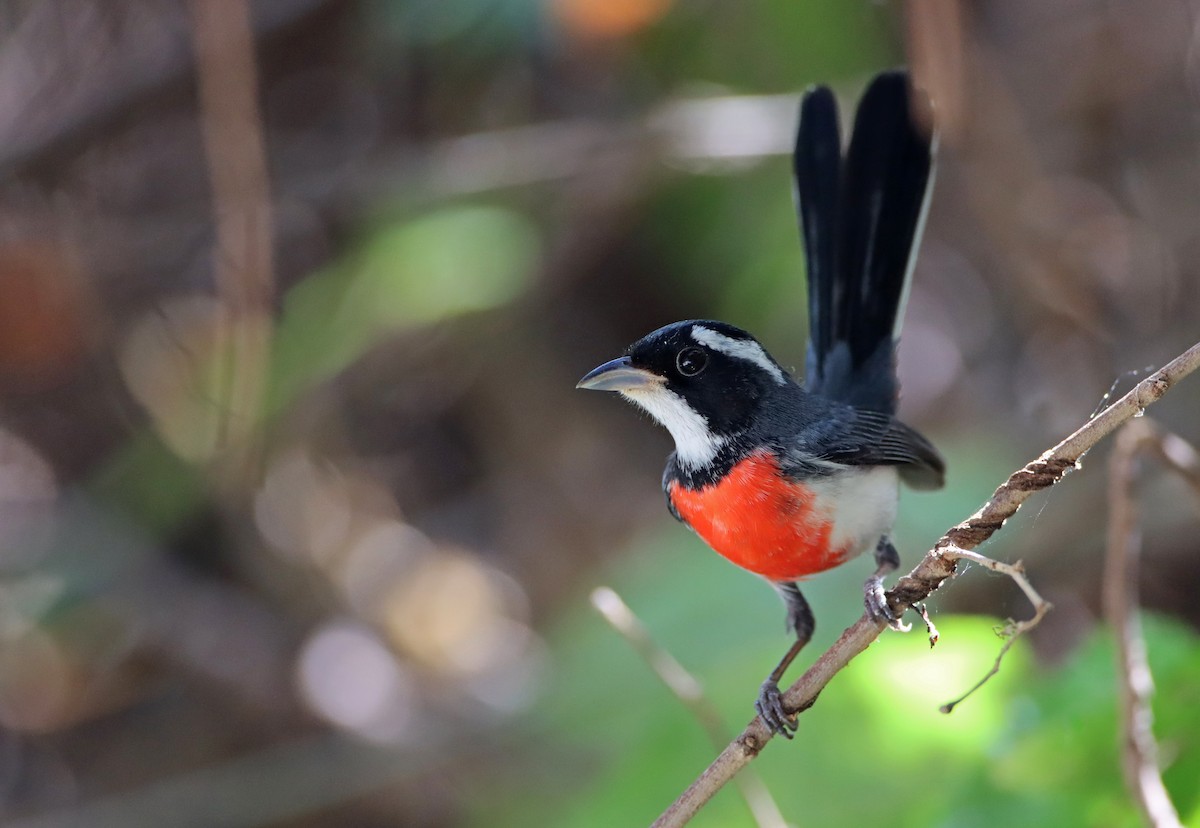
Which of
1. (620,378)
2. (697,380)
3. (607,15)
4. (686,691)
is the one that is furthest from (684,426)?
(607,15)

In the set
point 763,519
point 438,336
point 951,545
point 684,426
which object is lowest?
point 951,545

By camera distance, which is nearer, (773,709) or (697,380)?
(697,380)

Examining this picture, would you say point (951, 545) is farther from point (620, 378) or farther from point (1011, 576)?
point (620, 378)

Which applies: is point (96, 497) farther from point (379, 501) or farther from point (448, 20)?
point (448, 20)

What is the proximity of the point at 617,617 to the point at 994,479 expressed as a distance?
7.44ft

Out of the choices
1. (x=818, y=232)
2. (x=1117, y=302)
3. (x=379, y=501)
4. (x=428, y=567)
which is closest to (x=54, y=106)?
(x=379, y=501)

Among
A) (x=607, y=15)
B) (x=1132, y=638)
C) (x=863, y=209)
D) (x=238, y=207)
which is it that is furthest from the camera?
(x=607, y=15)

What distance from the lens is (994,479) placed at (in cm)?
438

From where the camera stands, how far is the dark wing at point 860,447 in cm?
256

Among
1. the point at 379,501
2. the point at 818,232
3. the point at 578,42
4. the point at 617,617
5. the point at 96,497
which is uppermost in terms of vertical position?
the point at 578,42

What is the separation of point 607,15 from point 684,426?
3222 millimetres

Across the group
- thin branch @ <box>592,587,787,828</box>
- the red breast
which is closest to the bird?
the red breast

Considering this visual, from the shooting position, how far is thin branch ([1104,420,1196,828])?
7.22 feet

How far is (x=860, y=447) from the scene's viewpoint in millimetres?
2660
